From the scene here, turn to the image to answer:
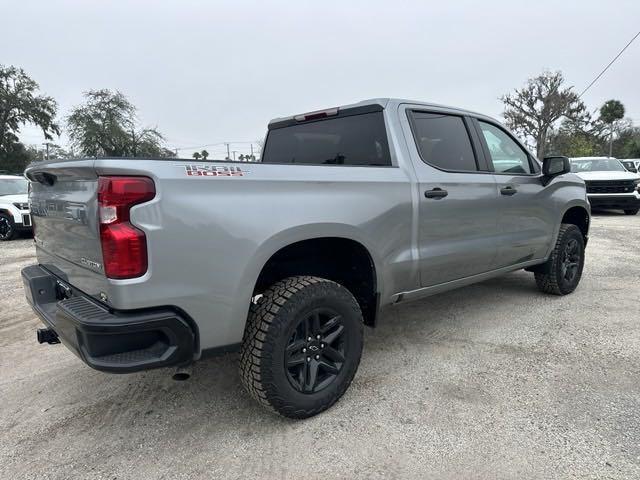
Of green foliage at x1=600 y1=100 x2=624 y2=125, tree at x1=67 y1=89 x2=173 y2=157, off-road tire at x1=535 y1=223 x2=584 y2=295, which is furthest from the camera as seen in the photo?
green foliage at x1=600 y1=100 x2=624 y2=125

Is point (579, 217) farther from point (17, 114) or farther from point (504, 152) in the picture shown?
point (17, 114)

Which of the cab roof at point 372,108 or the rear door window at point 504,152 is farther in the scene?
the rear door window at point 504,152

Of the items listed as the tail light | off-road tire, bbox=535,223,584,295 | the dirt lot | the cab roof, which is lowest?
the dirt lot

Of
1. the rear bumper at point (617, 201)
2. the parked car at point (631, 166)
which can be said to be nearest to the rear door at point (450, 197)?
the rear bumper at point (617, 201)

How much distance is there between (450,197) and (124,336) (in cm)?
237

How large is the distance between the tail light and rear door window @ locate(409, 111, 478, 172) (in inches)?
79.6

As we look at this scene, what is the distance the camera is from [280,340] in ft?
7.86

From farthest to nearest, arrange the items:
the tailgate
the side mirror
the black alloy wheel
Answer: the side mirror → the black alloy wheel → the tailgate

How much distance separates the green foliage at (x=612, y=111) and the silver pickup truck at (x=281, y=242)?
52428 millimetres

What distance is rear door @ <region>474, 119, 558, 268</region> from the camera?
3.91 m

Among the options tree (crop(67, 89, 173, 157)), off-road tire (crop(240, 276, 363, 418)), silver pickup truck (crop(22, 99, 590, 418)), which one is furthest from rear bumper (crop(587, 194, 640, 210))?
tree (crop(67, 89, 173, 157))

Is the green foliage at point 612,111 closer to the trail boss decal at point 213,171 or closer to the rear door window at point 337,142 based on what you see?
the rear door window at point 337,142

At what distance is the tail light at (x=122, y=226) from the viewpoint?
1972mm

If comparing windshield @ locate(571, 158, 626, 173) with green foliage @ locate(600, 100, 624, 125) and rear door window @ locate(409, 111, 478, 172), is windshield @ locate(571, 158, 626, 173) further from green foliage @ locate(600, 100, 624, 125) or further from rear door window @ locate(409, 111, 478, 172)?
green foliage @ locate(600, 100, 624, 125)
